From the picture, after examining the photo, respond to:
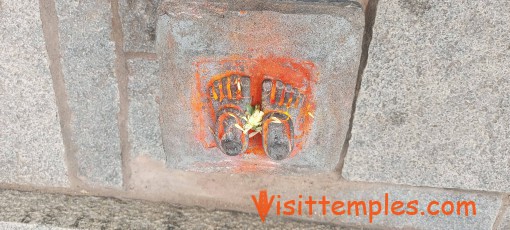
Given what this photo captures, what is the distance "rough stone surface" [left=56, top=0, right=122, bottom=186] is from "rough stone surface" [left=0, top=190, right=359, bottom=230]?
0.08 meters

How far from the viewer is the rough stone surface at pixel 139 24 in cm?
130

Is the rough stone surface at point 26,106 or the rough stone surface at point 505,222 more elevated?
the rough stone surface at point 26,106

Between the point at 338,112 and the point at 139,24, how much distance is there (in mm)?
562

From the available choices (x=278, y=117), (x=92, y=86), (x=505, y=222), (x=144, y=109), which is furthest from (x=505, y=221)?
(x=92, y=86)

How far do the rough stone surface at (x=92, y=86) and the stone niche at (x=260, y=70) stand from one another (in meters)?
0.22

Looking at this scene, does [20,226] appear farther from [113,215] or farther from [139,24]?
[139,24]

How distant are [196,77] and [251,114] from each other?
163 mm

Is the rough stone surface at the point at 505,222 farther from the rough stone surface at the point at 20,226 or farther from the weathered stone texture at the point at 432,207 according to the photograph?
the rough stone surface at the point at 20,226

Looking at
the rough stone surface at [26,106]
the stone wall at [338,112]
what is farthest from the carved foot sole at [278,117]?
the rough stone surface at [26,106]

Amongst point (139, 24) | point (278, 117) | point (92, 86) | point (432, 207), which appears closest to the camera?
point (278, 117)

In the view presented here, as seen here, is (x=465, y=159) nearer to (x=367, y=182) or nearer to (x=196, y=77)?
(x=367, y=182)

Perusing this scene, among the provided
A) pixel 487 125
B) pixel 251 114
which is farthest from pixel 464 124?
pixel 251 114

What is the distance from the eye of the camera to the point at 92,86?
1434 mm

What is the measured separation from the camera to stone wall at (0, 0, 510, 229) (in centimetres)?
127
